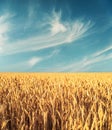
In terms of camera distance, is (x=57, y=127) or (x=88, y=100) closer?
(x=57, y=127)

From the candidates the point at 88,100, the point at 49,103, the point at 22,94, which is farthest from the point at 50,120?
the point at 22,94

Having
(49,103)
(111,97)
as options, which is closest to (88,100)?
(111,97)

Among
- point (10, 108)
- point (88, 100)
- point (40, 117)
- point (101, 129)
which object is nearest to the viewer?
point (101, 129)

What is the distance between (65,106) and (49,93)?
3.09 feet

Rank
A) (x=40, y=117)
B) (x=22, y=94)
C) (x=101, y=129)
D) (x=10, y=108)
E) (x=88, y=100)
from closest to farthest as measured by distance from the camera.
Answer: (x=101, y=129), (x=40, y=117), (x=10, y=108), (x=88, y=100), (x=22, y=94)

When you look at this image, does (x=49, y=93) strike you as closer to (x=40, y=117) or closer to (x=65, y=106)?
(x=65, y=106)

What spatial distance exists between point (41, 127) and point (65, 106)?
744mm

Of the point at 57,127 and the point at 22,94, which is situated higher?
the point at 22,94

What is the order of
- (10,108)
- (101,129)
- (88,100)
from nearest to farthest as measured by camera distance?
(101,129)
(10,108)
(88,100)

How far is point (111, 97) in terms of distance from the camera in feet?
15.4

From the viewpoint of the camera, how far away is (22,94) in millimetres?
4688

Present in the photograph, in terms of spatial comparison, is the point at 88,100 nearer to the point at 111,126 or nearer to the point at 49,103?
the point at 49,103

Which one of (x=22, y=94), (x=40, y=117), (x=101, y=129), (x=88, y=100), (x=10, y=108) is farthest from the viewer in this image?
(x=22, y=94)

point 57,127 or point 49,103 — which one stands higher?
point 49,103
